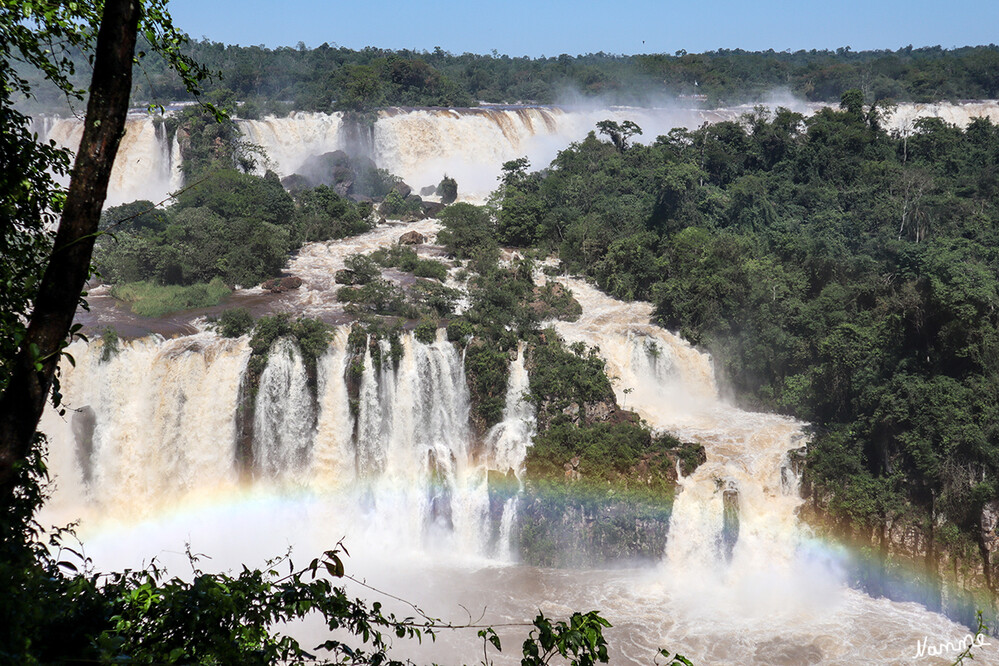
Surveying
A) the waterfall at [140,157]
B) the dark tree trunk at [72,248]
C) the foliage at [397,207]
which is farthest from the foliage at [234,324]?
the waterfall at [140,157]

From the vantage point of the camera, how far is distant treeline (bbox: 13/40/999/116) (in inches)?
1822

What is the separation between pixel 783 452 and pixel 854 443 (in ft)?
4.90

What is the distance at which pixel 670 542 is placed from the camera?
53.5 feet

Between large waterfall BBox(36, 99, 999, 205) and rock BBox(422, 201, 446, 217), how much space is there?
12.8 ft

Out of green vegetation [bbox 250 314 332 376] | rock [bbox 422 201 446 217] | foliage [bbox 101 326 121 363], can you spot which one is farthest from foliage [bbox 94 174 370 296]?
green vegetation [bbox 250 314 332 376]

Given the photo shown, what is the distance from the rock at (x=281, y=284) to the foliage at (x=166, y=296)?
3.53ft

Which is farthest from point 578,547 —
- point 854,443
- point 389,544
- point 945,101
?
point 945,101

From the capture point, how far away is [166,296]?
20.8 meters

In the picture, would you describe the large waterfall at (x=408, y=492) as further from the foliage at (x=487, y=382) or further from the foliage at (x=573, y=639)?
the foliage at (x=573, y=639)

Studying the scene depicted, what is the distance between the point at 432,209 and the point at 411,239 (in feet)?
18.1

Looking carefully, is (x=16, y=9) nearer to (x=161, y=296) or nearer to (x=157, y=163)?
(x=161, y=296)

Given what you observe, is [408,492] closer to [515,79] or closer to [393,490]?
[393,490]

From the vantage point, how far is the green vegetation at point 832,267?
15477 millimetres
